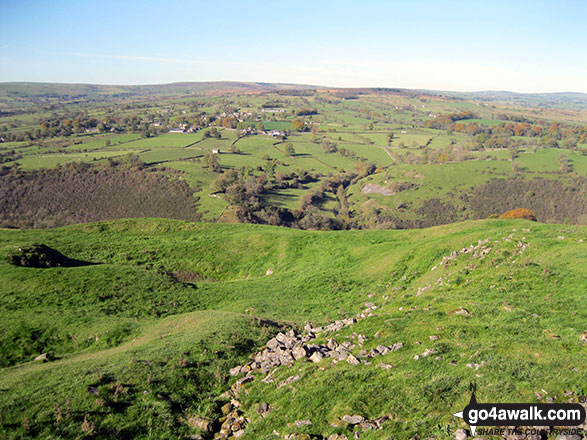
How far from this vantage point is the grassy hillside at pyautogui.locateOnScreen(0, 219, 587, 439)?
38.0 ft

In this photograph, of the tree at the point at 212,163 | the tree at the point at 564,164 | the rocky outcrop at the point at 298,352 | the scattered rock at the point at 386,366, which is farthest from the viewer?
the tree at the point at 564,164

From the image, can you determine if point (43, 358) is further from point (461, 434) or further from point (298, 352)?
point (461, 434)

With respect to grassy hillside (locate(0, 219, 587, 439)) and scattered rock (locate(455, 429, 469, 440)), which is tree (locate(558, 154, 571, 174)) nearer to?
grassy hillside (locate(0, 219, 587, 439))

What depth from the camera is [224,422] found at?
41.7 ft

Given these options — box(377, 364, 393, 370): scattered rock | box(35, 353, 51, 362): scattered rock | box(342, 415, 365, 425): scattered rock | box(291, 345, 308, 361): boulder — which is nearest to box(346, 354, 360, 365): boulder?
box(377, 364, 393, 370): scattered rock

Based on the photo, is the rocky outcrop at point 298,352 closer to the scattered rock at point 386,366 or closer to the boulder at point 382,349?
the boulder at point 382,349

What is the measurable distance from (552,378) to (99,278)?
30.9 m

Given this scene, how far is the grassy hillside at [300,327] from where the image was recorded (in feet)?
38.0

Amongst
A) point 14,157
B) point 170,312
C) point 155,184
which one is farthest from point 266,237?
point 14,157

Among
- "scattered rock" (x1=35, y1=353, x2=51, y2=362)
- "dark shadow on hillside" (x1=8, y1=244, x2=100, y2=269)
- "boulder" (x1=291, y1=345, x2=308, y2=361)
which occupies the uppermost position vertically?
"boulder" (x1=291, y1=345, x2=308, y2=361)

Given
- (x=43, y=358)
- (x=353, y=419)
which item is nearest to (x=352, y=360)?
(x=353, y=419)

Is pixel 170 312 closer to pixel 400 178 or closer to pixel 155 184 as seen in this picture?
pixel 155 184

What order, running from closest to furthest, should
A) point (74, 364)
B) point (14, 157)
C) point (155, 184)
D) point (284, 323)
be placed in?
point (74, 364)
point (284, 323)
point (155, 184)
point (14, 157)

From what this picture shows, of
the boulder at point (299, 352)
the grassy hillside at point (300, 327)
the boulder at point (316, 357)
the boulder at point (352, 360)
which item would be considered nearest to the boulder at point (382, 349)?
the grassy hillside at point (300, 327)
